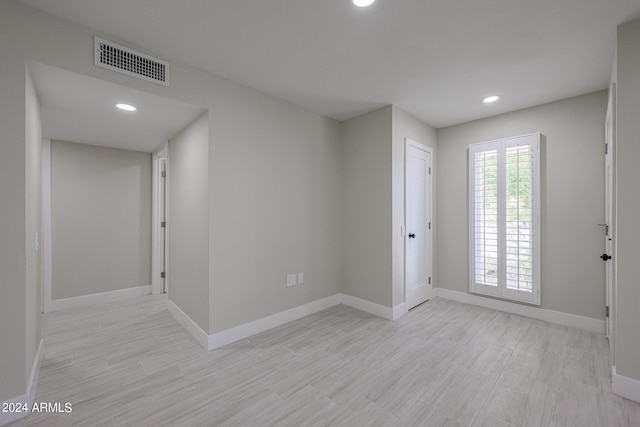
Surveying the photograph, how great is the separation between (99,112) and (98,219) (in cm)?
207

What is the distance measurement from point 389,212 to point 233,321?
2.18 metres

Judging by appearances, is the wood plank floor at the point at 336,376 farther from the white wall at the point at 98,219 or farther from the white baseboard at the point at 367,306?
the white wall at the point at 98,219

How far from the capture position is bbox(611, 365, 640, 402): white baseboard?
76.3 inches

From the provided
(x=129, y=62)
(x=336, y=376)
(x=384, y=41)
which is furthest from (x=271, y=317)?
(x=384, y=41)

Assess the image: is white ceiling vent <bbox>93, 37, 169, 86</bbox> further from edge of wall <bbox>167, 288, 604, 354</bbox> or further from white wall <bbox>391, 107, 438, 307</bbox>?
white wall <bbox>391, 107, 438, 307</bbox>

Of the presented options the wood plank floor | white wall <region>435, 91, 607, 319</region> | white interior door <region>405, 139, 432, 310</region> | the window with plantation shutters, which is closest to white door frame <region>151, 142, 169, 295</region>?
the wood plank floor

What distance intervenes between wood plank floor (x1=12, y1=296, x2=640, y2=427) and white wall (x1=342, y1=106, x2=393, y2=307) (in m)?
0.58

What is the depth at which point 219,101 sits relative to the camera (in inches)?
108

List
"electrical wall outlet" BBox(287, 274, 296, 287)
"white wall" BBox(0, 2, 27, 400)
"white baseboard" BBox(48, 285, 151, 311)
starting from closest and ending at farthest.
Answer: "white wall" BBox(0, 2, 27, 400)
"electrical wall outlet" BBox(287, 274, 296, 287)
"white baseboard" BBox(48, 285, 151, 311)

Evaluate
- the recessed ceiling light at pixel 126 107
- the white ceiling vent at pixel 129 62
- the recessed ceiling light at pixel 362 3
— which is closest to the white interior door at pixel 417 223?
the recessed ceiling light at pixel 362 3

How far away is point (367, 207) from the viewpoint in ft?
12.2

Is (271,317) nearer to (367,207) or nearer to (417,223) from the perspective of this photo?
(367,207)

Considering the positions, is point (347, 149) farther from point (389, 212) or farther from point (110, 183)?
point (110, 183)

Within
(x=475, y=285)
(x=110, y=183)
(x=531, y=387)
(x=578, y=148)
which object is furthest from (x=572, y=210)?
(x=110, y=183)
